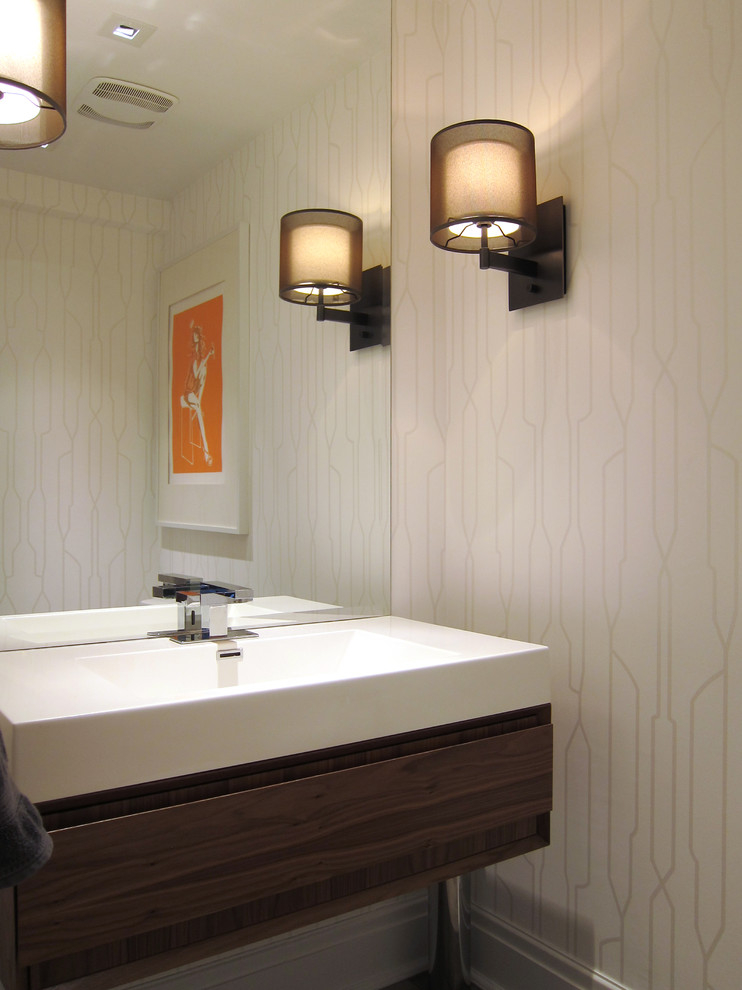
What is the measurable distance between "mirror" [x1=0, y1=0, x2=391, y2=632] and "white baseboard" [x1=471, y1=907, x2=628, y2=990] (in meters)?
0.76

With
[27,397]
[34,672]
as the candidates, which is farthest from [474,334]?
[34,672]

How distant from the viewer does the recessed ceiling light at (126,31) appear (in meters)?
1.48

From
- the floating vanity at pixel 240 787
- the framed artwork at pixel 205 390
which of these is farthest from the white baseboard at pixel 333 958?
the framed artwork at pixel 205 390

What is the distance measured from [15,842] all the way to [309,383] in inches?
49.8

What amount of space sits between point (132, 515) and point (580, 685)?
3.12 ft

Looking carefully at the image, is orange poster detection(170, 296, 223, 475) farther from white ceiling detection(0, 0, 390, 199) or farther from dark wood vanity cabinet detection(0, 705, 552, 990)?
dark wood vanity cabinet detection(0, 705, 552, 990)

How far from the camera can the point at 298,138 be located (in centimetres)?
170

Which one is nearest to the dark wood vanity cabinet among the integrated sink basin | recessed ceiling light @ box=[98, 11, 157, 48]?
the integrated sink basin

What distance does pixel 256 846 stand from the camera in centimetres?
108

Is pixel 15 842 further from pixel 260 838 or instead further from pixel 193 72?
pixel 193 72

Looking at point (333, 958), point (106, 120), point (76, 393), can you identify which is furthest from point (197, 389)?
point (333, 958)

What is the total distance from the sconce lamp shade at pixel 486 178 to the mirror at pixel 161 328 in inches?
12.0

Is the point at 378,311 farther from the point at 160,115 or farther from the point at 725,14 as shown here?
the point at 725,14

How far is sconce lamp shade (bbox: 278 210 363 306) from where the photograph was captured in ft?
5.62
